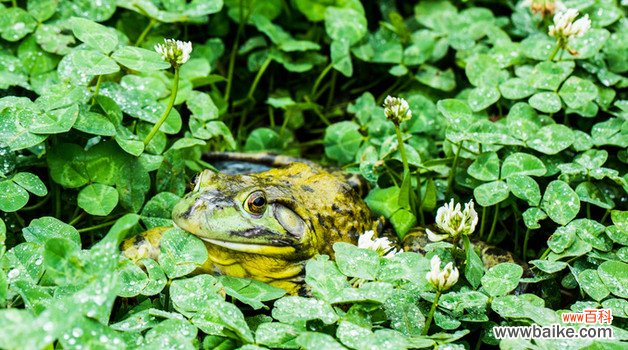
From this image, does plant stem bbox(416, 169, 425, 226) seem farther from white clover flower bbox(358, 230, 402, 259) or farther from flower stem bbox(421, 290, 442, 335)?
flower stem bbox(421, 290, 442, 335)

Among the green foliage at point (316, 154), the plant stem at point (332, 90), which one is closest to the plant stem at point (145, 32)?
the green foliage at point (316, 154)

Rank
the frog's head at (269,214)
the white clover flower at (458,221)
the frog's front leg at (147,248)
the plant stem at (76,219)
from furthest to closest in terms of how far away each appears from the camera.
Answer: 1. the plant stem at (76,219)
2. the frog's front leg at (147,248)
3. the frog's head at (269,214)
4. the white clover flower at (458,221)

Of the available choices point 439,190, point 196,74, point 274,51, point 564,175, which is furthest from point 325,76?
point 564,175

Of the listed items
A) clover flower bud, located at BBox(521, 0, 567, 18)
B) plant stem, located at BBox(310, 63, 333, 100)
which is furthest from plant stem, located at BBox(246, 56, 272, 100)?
clover flower bud, located at BBox(521, 0, 567, 18)

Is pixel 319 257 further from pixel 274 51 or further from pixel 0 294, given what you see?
pixel 274 51

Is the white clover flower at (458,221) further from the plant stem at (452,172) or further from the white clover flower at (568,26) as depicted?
the white clover flower at (568,26)

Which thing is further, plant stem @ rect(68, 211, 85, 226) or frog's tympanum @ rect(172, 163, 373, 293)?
plant stem @ rect(68, 211, 85, 226)

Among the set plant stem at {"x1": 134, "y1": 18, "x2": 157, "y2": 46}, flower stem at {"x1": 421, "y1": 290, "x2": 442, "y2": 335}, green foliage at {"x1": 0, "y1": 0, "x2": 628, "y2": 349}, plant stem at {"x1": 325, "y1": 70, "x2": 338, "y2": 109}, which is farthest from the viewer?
plant stem at {"x1": 325, "y1": 70, "x2": 338, "y2": 109}

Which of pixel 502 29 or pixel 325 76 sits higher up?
pixel 502 29
